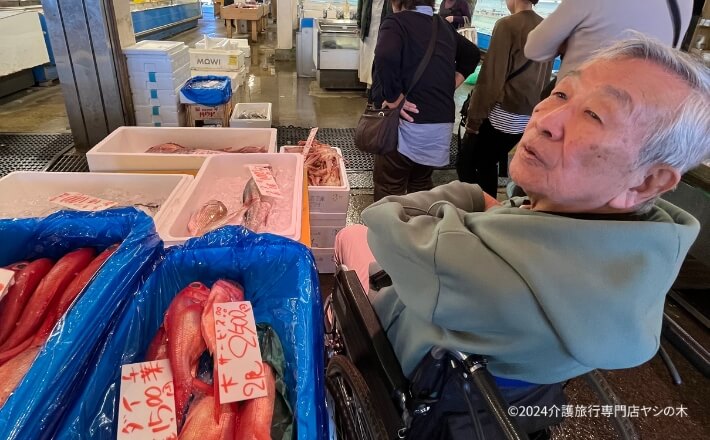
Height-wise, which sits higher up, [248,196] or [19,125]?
[248,196]

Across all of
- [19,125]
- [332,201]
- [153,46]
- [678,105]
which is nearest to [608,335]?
[678,105]

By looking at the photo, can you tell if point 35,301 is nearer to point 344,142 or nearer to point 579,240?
point 579,240

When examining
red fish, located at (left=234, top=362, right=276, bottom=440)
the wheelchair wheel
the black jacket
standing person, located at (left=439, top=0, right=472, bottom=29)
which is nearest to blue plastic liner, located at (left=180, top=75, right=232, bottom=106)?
the black jacket

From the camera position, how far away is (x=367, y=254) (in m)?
1.63

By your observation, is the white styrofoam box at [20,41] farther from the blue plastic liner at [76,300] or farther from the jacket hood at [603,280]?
the jacket hood at [603,280]

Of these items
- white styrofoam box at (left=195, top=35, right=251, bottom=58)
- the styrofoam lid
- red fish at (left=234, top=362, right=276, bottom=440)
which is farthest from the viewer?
white styrofoam box at (left=195, top=35, right=251, bottom=58)

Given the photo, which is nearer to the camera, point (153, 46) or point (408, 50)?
point (408, 50)

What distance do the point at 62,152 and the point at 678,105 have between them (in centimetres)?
459

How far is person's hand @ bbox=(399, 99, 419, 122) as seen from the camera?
257 cm

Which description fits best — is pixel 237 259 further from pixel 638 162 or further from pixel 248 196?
pixel 638 162

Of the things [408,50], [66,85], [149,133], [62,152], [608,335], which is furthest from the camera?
[62,152]

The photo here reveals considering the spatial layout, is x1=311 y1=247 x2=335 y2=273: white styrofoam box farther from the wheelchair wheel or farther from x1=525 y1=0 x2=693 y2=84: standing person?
x1=525 y1=0 x2=693 y2=84: standing person

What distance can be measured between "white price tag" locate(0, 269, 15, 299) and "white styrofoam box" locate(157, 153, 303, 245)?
451 mm

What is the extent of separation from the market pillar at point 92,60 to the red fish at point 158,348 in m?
2.95
